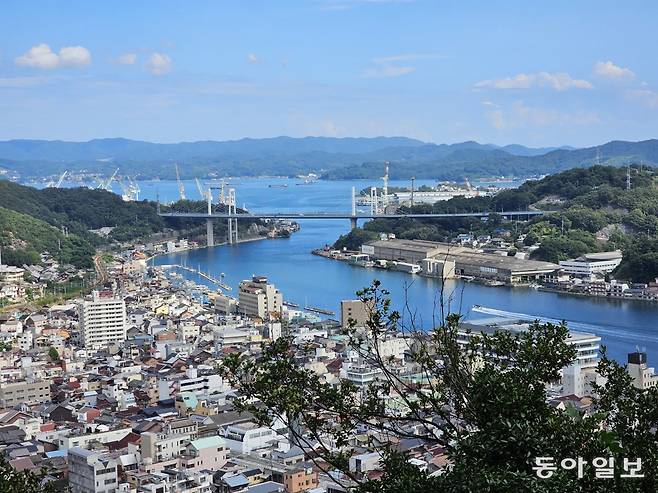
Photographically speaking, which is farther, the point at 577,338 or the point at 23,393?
the point at 577,338

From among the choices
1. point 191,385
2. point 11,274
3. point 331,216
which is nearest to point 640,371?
point 191,385

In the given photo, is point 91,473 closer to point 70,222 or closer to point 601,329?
point 601,329

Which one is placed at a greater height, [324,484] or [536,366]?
[536,366]

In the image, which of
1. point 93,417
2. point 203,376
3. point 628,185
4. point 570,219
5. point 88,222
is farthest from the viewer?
point 88,222

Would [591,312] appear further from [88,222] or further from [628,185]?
[88,222]

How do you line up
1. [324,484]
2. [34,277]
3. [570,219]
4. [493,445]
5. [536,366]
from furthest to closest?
1. [570,219]
2. [34,277]
3. [324,484]
4. [536,366]
5. [493,445]

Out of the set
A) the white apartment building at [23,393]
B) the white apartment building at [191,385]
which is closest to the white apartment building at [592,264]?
the white apartment building at [191,385]

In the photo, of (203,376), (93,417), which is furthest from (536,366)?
(203,376)

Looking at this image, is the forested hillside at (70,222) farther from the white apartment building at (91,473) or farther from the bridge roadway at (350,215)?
the white apartment building at (91,473)
